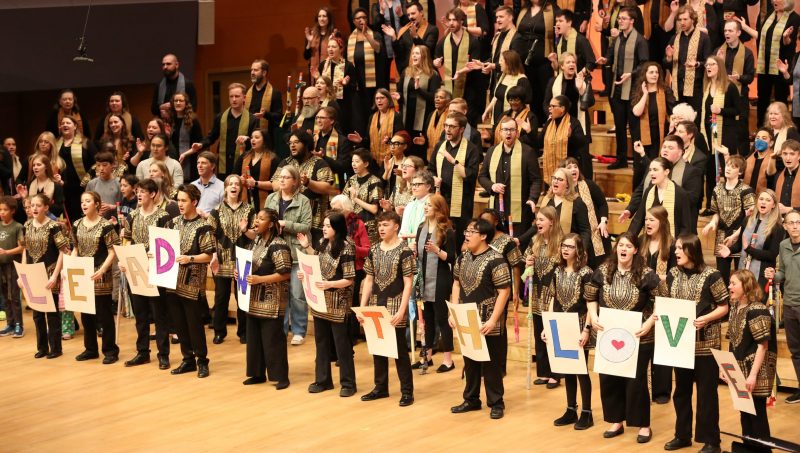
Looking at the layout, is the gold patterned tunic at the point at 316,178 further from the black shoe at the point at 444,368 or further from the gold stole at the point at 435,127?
the black shoe at the point at 444,368

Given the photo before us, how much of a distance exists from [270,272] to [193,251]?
0.75 m

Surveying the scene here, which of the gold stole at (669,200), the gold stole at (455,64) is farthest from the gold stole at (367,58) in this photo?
the gold stole at (669,200)

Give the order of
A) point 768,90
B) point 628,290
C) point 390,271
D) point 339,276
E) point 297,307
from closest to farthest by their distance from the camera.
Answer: point 628,290 → point 390,271 → point 339,276 → point 297,307 → point 768,90

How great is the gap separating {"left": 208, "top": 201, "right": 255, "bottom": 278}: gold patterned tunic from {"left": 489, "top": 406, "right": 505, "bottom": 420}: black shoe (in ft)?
8.99

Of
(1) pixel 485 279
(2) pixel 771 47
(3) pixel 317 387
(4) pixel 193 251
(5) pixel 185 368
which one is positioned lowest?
(3) pixel 317 387

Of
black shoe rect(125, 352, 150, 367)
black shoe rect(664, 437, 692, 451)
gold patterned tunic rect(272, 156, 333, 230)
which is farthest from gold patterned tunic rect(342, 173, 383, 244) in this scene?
black shoe rect(664, 437, 692, 451)

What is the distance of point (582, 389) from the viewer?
8297mm

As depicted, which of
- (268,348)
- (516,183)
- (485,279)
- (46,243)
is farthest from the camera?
(46,243)

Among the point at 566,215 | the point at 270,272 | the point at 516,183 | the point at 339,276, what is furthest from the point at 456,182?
the point at 270,272

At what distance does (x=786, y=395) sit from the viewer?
8930 millimetres

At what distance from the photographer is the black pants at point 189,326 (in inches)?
385

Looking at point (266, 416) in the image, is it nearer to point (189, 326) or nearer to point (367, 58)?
point (189, 326)

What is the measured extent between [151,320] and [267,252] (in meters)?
2.52

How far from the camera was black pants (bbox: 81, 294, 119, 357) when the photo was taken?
10258mm
